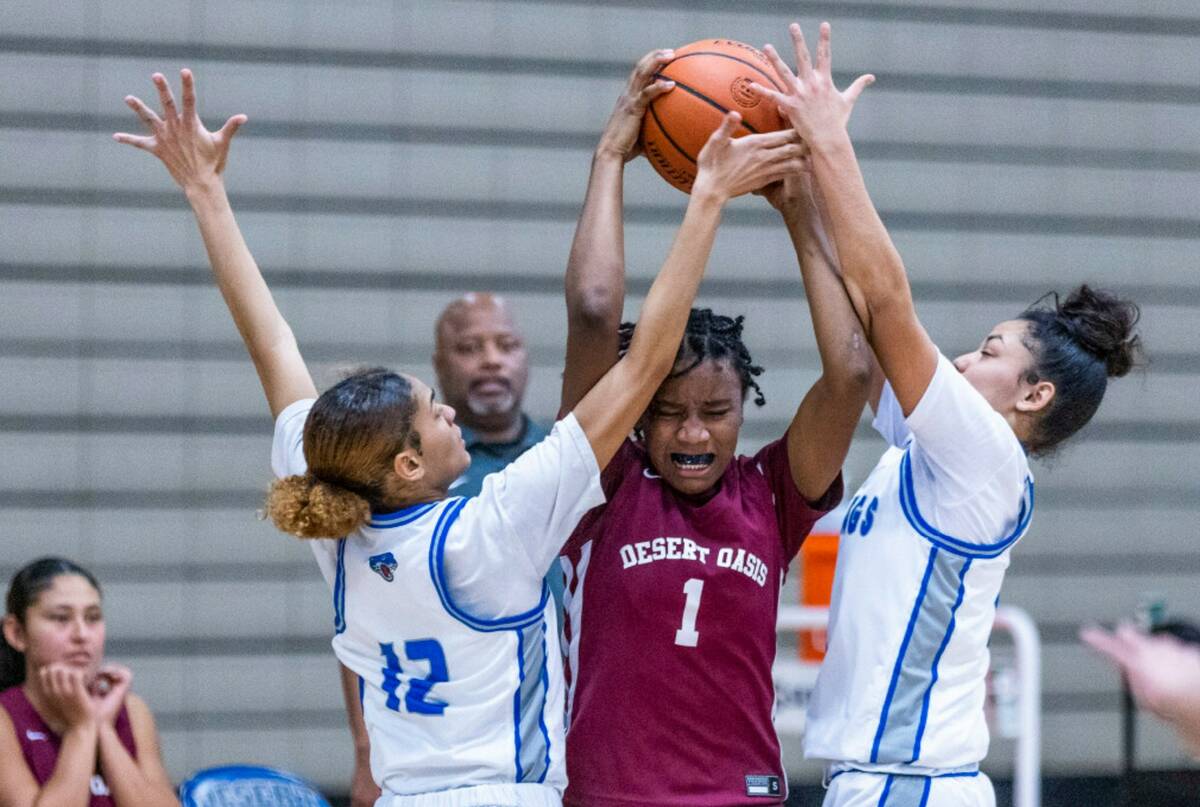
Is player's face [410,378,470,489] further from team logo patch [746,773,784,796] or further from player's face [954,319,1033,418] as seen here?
player's face [954,319,1033,418]

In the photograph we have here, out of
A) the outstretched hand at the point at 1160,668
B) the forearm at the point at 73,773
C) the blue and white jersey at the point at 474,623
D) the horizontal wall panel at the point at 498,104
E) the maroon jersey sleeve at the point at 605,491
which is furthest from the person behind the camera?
the horizontal wall panel at the point at 498,104

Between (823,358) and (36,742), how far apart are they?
287 centimetres

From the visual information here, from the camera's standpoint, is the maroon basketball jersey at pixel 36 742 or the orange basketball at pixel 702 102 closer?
the orange basketball at pixel 702 102

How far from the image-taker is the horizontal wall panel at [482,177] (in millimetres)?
6633

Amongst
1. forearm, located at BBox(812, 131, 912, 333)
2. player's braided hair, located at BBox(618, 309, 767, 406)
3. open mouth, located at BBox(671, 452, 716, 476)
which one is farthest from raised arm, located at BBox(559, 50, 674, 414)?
forearm, located at BBox(812, 131, 912, 333)

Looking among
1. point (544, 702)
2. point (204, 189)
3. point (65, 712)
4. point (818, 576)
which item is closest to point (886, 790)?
point (544, 702)

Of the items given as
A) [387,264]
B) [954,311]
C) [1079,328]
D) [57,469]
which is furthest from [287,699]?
[1079,328]

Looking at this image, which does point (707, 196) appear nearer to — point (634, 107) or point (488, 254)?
point (634, 107)

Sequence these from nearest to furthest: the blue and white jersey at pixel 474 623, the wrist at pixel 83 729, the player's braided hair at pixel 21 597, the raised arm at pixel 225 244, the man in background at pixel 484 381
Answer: the blue and white jersey at pixel 474 623
the raised arm at pixel 225 244
the wrist at pixel 83 729
the player's braided hair at pixel 21 597
the man in background at pixel 484 381

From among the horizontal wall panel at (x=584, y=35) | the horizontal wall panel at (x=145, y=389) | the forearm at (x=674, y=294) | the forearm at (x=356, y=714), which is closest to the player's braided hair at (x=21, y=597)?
the forearm at (x=356, y=714)

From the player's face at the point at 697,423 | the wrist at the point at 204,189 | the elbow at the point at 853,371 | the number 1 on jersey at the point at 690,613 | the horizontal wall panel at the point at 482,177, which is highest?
the horizontal wall panel at the point at 482,177

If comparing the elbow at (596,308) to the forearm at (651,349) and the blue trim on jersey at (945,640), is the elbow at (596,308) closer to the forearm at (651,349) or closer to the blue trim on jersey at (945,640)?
the forearm at (651,349)

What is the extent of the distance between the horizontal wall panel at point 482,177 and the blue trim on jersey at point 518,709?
401cm

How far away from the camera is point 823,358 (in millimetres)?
3350
